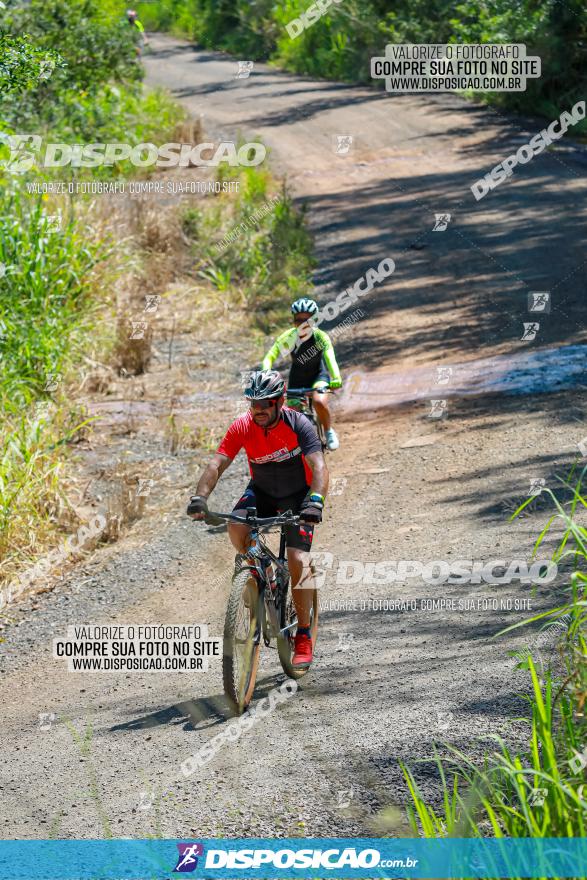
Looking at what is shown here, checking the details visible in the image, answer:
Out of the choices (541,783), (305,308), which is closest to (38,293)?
(305,308)

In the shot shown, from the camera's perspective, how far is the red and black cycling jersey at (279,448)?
7.65 meters

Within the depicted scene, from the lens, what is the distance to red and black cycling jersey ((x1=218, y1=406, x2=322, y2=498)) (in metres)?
7.65

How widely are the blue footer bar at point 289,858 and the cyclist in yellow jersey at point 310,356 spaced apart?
523 centimetres

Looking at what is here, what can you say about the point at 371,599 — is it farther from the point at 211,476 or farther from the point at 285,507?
the point at 211,476

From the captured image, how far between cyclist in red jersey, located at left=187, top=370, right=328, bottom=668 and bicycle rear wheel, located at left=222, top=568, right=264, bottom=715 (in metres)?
0.40

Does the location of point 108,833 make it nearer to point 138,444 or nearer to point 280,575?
point 280,575

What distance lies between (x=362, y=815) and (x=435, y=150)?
22.9m

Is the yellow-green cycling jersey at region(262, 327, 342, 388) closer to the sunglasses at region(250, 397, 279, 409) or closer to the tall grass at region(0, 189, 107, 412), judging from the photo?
the sunglasses at region(250, 397, 279, 409)

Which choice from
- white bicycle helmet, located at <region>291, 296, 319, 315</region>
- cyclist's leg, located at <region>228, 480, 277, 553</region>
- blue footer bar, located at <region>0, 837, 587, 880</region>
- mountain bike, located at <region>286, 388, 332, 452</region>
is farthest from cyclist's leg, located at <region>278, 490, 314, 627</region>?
white bicycle helmet, located at <region>291, 296, 319, 315</region>

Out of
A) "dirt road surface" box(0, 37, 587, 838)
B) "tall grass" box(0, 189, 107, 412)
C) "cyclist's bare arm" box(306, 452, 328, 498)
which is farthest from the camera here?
"tall grass" box(0, 189, 107, 412)

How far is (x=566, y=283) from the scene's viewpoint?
57.7 ft

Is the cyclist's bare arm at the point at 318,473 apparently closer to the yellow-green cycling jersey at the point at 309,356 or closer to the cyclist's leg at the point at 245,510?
the cyclist's leg at the point at 245,510

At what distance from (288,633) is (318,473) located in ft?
3.95

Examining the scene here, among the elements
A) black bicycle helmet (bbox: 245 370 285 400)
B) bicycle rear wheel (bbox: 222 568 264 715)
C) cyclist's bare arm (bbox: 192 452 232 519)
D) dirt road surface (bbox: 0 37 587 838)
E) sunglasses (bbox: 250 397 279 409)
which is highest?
black bicycle helmet (bbox: 245 370 285 400)
